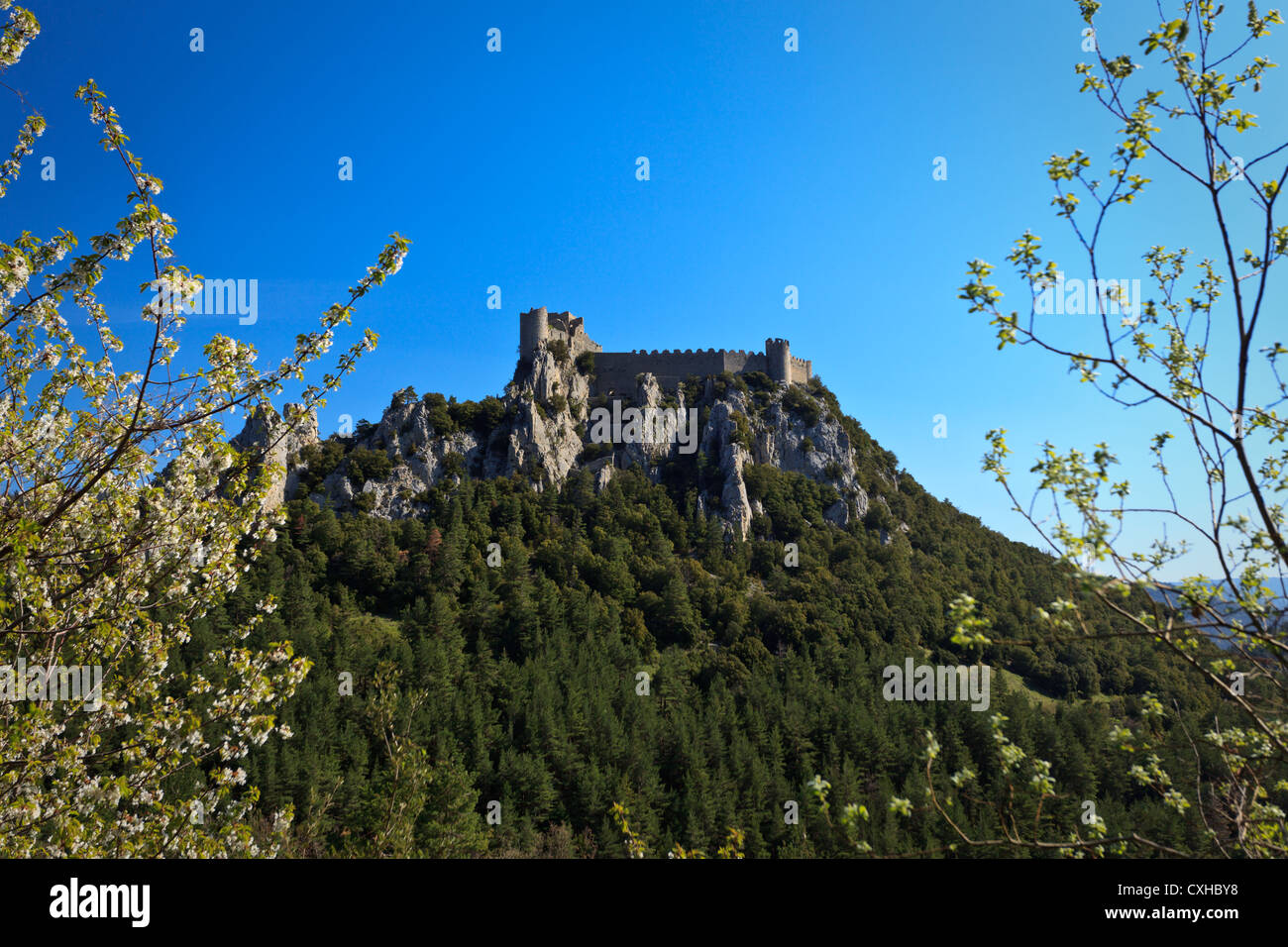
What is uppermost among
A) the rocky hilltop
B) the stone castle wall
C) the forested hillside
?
the stone castle wall

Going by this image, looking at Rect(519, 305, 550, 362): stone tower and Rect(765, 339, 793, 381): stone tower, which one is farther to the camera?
Rect(765, 339, 793, 381): stone tower

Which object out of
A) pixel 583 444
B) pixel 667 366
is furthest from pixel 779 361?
pixel 583 444

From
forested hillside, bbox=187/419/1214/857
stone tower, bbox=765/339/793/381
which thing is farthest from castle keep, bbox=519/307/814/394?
forested hillside, bbox=187/419/1214/857

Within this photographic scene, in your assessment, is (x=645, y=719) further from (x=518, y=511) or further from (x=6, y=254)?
(x=6, y=254)

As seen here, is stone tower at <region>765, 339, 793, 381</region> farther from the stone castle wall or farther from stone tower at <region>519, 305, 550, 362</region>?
stone tower at <region>519, 305, 550, 362</region>

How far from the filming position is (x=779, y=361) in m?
77.4

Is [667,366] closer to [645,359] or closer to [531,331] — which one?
[645,359]

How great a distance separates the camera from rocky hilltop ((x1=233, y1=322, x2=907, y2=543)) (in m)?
62.1

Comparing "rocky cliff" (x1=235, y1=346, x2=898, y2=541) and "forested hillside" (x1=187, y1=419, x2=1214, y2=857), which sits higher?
"rocky cliff" (x1=235, y1=346, x2=898, y2=541)

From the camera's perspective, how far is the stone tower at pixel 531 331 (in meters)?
69.8

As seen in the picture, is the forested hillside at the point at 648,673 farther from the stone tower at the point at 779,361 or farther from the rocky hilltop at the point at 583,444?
the stone tower at the point at 779,361

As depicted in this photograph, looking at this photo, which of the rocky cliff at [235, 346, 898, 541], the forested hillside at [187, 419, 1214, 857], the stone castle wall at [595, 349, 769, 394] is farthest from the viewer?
the stone castle wall at [595, 349, 769, 394]

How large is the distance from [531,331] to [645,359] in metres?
12.8
